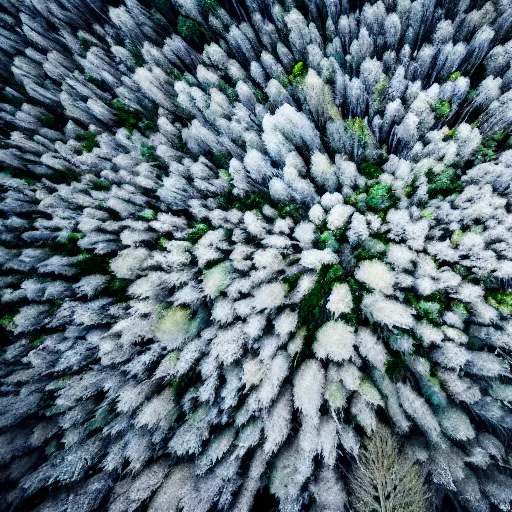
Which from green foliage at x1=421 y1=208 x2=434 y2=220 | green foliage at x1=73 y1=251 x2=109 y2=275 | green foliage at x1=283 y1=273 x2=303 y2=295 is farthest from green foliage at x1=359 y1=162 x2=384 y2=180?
green foliage at x1=73 y1=251 x2=109 y2=275

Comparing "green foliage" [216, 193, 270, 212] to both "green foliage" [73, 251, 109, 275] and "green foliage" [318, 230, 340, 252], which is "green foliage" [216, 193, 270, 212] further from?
"green foliage" [73, 251, 109, 275]

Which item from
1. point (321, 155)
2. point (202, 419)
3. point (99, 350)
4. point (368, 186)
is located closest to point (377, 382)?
point (202, 419)

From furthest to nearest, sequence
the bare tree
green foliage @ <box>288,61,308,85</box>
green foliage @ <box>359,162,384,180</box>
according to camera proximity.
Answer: green foliage @ <box>288,61,308,85</box> → green foliage @ <box>359,162,384,180</box> → the bare tree

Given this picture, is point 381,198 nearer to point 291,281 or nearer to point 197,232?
point 291,281

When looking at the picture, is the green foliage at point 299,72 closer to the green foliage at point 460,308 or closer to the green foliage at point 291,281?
the green foliage at point 291,281

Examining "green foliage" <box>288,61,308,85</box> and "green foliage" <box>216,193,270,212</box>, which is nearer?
"green foliage" <box>216,193,270,212</box>

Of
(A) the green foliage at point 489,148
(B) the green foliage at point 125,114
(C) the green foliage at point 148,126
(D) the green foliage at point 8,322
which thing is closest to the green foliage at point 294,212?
(A) the green foliage at point 489,148

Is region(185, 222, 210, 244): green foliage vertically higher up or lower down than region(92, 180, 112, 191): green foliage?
lower down
